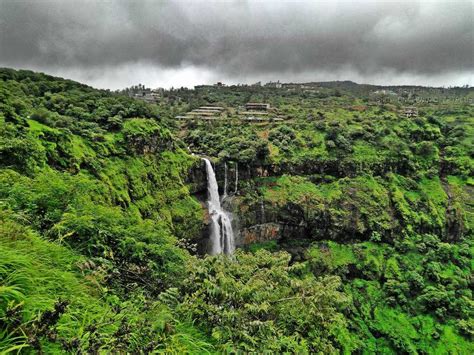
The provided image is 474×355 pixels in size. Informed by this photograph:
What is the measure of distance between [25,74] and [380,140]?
45.8m

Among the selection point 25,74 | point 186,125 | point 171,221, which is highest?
point 25,74

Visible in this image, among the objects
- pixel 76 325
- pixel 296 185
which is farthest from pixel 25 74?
pixel 76 325

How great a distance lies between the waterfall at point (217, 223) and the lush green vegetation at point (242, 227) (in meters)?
1.29

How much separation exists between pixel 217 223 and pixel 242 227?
10.6 ft

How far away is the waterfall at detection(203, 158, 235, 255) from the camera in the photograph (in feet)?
96.7

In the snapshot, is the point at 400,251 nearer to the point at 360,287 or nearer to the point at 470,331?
the point at 360,287

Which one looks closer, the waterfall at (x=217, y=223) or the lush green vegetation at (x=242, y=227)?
the lush green vegetation at (x=242, y=227)

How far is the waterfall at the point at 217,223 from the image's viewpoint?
96.7 ft

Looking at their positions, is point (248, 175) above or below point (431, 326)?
above

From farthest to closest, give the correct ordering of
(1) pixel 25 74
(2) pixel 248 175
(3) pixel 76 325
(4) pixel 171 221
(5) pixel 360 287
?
(2) pixel 248 175 < (1) pixel 25 74 < (5) pixel 360 287 < (4) pixel 171 221 < (3) pixel 76 325

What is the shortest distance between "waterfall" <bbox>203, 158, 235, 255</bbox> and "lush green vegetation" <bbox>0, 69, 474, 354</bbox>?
4.24ft

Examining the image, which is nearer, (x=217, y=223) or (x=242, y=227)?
(x=217, y=223)

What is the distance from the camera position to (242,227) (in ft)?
104

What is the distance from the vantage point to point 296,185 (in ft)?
116
